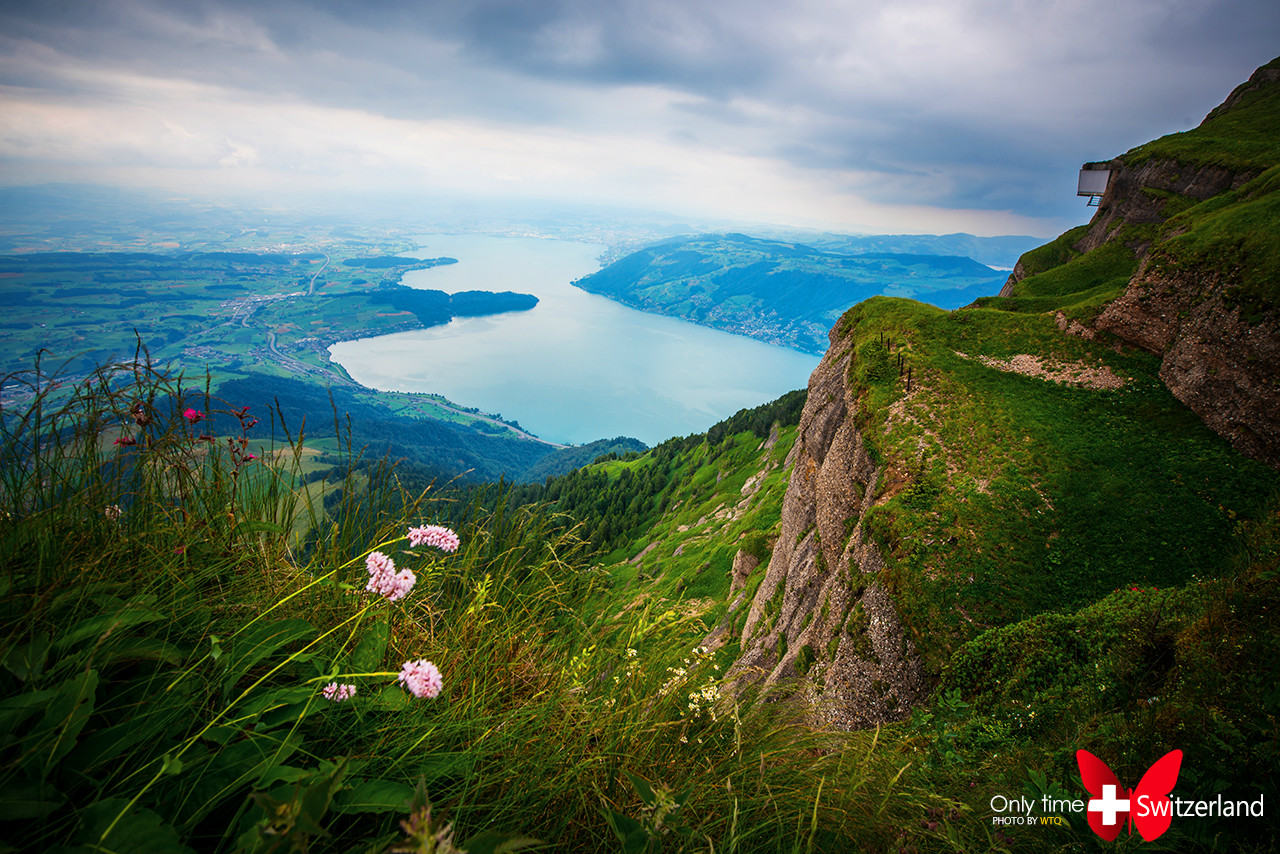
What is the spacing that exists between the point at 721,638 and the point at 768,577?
3.92m

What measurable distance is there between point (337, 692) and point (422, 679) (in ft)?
1.04

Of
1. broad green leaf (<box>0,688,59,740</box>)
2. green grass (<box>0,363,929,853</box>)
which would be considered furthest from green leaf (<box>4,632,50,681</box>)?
broad green leaf (<box>0,688,59,740</box>)

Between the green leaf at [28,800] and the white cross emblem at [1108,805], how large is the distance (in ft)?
13.0

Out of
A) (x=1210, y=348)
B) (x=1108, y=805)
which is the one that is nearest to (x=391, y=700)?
(x=1108, y=805)

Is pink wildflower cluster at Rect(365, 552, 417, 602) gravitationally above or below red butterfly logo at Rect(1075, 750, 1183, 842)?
above

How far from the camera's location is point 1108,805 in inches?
97.5

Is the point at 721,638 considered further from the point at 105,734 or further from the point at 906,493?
the point at 105,734

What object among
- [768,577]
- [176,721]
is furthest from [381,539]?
[768,577]

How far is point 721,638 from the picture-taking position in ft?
79.6

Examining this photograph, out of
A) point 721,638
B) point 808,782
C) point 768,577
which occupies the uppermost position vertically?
point 808,782

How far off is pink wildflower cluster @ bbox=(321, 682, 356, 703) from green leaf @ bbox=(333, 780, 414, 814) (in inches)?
11.8

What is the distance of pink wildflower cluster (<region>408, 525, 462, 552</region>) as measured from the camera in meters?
2.59

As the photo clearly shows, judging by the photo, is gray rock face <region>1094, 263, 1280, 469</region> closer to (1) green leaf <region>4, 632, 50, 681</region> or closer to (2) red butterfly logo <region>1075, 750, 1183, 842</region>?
(2) red butterfly logo <region>1075, 750, 1183, 842</region>

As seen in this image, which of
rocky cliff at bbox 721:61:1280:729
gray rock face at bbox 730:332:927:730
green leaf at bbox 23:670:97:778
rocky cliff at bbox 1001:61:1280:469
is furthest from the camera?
rocky cliff at bbox 1001:61:1280:469
